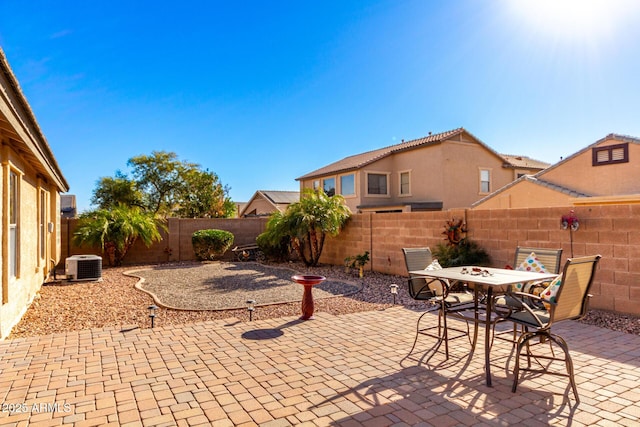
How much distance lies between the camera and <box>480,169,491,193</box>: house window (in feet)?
74.0

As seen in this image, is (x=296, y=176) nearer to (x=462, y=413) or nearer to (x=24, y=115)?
(x=24, y=115)

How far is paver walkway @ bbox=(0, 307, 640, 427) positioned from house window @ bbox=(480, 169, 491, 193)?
18.3 meters

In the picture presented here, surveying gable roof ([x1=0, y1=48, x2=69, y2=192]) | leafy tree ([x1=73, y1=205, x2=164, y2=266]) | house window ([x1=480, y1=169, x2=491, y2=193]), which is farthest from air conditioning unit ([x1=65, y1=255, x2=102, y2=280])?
house window ([x1=480, y1=169, x2=491, y2=193])

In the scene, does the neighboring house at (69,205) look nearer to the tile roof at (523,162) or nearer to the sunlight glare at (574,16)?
the tile roof at (523,162)

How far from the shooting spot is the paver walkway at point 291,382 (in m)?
3.15

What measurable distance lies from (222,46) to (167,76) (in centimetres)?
281

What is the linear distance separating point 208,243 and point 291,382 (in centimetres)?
1247

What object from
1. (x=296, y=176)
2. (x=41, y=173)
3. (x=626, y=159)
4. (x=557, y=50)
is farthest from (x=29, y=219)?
(x=296, y=176)

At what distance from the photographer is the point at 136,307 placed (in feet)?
24.0

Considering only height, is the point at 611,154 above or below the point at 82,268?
above

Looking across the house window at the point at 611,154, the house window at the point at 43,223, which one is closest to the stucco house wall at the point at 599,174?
the house window at the point at 611,154

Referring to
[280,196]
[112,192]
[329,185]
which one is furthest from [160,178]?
[329,185]

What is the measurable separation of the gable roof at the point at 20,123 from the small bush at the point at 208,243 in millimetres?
7825

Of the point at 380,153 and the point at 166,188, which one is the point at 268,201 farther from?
the point at 380,153
